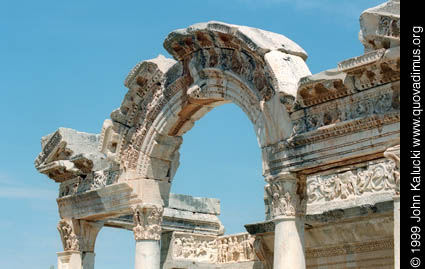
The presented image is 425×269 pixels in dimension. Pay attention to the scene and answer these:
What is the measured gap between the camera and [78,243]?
16.7m

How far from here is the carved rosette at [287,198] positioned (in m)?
11.9

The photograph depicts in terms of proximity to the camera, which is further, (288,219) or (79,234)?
(79,234)

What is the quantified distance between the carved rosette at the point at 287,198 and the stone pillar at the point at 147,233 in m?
3.38

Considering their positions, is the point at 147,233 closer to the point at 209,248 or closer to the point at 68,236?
the point at 68,236

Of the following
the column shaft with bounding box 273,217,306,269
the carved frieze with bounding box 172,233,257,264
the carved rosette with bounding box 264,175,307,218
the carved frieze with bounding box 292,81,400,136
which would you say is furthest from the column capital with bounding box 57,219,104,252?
the carved frieze with bounding box 292,81,400,136

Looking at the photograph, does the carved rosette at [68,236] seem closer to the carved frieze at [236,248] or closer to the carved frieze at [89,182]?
the carved frieze at [89,182]

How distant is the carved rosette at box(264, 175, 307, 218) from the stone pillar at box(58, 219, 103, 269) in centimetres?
580

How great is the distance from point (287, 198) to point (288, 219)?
298 millimetres

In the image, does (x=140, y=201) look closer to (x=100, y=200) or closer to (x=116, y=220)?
(x=100, y=200)

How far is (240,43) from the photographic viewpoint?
12641 mm

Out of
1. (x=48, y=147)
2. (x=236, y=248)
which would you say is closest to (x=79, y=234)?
(x=48, y=147)

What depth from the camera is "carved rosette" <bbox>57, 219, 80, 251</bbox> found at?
16688mm

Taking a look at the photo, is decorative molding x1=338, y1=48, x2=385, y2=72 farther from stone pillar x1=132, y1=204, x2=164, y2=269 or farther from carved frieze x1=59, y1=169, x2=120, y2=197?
carved frieze x1=59, y1=169, x2=120, y2=197

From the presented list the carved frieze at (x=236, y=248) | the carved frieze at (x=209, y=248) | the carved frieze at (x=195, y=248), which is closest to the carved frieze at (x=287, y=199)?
the carved frieze at (x=236, y=248)
